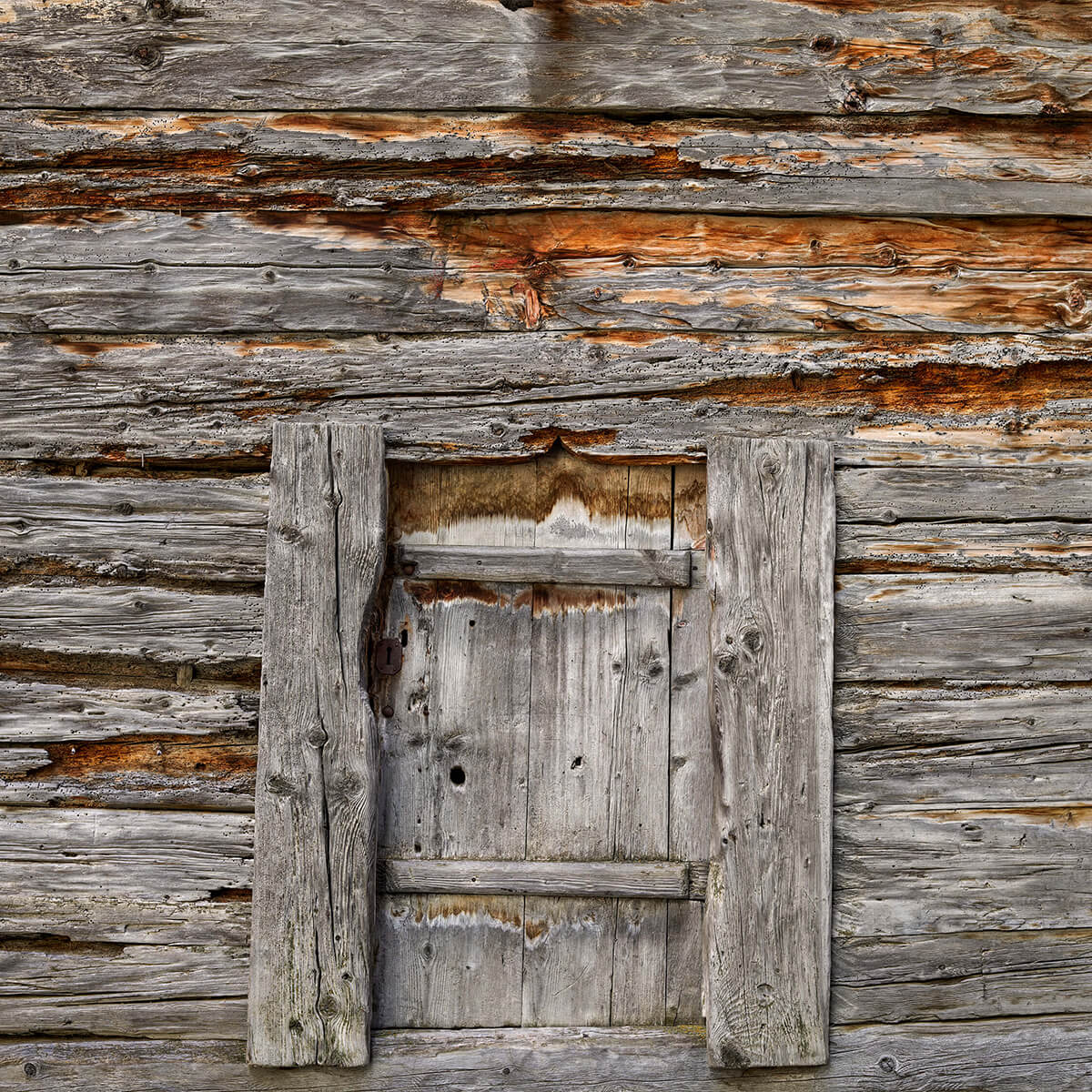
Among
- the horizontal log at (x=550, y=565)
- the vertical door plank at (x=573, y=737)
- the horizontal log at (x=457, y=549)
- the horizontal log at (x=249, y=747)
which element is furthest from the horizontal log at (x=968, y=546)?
the vertical door plank at (x=573, y=737)

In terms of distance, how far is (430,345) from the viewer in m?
2.21

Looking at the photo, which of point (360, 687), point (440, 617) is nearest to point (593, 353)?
point (440, 617)

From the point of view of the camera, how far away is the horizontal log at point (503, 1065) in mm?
2145

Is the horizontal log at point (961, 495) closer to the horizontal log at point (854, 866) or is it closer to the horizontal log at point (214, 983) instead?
the horizontal log at point (854, 866)

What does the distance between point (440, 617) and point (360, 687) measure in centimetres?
25

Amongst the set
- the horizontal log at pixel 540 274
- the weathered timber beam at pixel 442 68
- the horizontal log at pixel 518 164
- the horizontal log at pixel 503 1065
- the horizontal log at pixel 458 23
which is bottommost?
the horizontal log at pixel 503 1065

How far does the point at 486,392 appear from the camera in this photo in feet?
7.23

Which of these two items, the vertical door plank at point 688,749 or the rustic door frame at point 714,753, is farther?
the vertical door plank at point 688,749

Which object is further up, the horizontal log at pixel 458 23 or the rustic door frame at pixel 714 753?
the horizontal log at pixel 458 23

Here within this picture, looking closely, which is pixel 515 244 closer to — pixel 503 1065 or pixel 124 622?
pixel 124 622

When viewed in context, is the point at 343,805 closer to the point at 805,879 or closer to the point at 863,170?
the point at 805,879

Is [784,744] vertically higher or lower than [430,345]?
lower

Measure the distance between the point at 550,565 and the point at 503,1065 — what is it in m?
1.13

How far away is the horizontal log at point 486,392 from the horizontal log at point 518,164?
0.31 m
